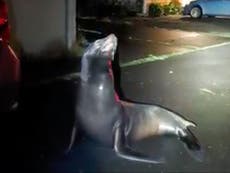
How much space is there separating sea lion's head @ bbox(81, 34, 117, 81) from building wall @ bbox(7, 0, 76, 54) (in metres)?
4.95

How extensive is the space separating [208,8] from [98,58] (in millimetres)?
20648

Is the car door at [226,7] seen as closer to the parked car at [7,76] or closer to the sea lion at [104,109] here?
the parked car at [7,76]

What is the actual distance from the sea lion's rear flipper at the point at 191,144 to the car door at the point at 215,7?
19.8 metres

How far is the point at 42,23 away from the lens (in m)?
9.88

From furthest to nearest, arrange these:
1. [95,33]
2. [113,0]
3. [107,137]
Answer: [113,0]
[95,33]
[107,137]

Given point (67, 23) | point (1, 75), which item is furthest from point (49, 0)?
point (1, 75)

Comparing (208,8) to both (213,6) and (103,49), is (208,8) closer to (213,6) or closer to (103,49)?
(213,6)

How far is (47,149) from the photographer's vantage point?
499cm

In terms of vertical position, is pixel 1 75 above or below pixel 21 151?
above

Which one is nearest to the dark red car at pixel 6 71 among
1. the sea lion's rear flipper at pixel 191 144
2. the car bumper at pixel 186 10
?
the sea lion's rear flipper at pixel 191 144

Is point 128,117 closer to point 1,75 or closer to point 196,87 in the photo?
point 1,75

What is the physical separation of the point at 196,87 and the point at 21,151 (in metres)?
4.05

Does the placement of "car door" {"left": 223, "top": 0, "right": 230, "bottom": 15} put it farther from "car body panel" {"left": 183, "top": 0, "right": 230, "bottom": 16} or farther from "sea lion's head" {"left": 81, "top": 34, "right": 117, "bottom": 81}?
"sea lion's head" {"left": 81, "top": 34, "right": 117, "bottom": 81}

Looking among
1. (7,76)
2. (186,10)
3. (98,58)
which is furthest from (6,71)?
(186,10)
